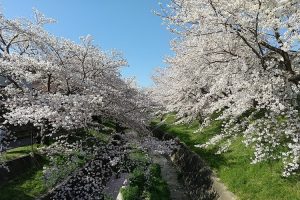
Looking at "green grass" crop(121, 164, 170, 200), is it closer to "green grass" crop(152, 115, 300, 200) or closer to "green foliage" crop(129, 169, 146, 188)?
"green foliage" crop(129, 169, 146, 188)

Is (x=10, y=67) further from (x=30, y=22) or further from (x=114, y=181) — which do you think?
(x=114, y=181)

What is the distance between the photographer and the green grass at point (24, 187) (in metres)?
14.9

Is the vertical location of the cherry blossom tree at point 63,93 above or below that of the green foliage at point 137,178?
above

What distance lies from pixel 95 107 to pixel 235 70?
15.1 ft

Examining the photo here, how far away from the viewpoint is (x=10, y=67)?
12844 mm

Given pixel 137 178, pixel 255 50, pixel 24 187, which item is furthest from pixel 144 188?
pixel 255 50

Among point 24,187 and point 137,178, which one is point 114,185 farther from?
Result: point 24,187

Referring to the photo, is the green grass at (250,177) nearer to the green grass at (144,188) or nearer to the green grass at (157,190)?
the green grass at (157,190)

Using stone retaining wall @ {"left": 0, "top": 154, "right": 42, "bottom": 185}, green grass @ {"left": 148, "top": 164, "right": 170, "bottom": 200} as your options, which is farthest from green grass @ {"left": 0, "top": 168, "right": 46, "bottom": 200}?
green grass @ {"left": 148, "top": 164, "right": 170, "bottom": 200}

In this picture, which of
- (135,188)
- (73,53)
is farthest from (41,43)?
(135,188)

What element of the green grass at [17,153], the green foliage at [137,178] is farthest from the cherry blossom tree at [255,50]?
the green grass at [17,153]

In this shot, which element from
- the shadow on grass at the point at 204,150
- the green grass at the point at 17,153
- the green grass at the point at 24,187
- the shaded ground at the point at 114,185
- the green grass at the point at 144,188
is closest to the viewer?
the green grass at the point at 24,187

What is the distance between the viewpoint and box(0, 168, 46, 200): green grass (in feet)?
49.0

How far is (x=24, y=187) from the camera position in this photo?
16.0 m
